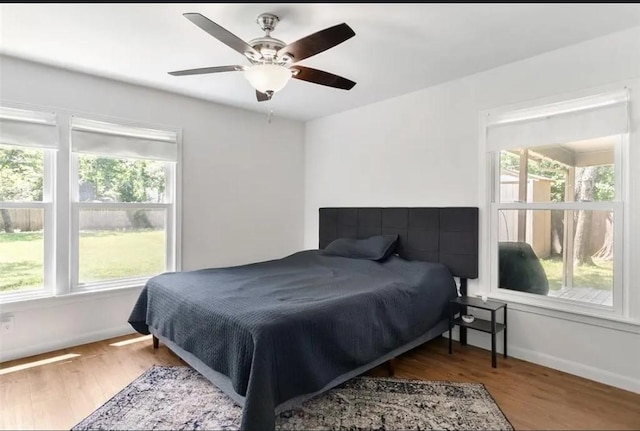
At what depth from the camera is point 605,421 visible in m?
2.04

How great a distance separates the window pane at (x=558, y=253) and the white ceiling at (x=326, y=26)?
4.36 ft

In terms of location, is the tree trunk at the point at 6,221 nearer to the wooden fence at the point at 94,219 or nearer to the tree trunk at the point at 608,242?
the wooden fence at the point at 94,219

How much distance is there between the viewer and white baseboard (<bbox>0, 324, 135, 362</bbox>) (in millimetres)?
2850

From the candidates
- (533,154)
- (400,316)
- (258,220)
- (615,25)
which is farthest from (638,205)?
(258,220)

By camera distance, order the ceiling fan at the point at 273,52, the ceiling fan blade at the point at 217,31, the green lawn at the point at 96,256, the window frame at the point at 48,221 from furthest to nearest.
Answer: the window frame at the point at 48,221, the green lawn at the point at 96,256, the ceiling fan at the point at 273,52, the ceiling fan blade at the point at 217,31

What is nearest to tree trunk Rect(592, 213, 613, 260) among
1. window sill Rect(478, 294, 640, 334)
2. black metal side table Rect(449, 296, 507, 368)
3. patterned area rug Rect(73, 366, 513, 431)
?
window sill Rect(478, 294, 640, 334)

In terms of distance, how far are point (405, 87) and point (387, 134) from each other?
0.56 metres

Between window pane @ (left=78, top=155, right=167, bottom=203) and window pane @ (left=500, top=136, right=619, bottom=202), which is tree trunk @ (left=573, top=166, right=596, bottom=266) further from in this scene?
window pane @ (left=78, top=155, right=167, bottom=203)

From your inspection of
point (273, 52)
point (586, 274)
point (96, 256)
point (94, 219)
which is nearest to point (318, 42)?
point (273, 52)

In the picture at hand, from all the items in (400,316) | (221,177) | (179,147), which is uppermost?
(179,147)

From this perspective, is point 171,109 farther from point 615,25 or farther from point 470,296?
point 615,25

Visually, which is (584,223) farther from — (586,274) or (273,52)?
(273,52)

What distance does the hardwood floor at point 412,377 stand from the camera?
2070mm

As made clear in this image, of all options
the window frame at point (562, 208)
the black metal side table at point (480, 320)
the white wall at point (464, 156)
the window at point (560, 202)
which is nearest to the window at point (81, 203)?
the white wall at point (464, 156)
